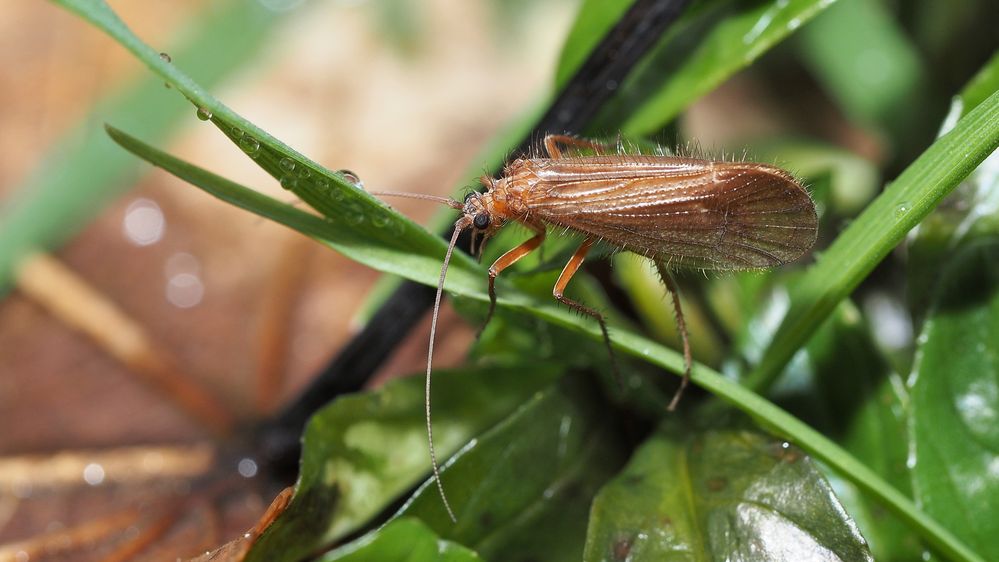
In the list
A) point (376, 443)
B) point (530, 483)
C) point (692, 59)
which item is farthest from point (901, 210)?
point (376, 443)

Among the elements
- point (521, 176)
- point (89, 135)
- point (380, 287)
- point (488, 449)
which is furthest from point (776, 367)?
point (89, 135)

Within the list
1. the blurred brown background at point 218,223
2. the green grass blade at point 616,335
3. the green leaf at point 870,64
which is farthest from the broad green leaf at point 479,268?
the green leaf at point 870,64

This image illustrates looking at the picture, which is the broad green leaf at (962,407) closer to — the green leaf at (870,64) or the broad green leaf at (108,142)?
the green leaf at (870,64)

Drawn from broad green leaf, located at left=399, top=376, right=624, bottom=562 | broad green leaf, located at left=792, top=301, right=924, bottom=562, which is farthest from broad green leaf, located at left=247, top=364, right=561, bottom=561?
broad green leaf, located at left=792, top=301, right=924, bottom=562

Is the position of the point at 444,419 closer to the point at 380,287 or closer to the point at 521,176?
the point at 380,287

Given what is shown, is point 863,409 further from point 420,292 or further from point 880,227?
point 420,292

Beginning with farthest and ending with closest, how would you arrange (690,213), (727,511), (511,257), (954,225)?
(690,213) < (511,257) < (954,225) < (727,511)

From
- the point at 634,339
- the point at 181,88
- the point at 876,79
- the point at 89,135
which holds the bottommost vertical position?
the point at 634,339
